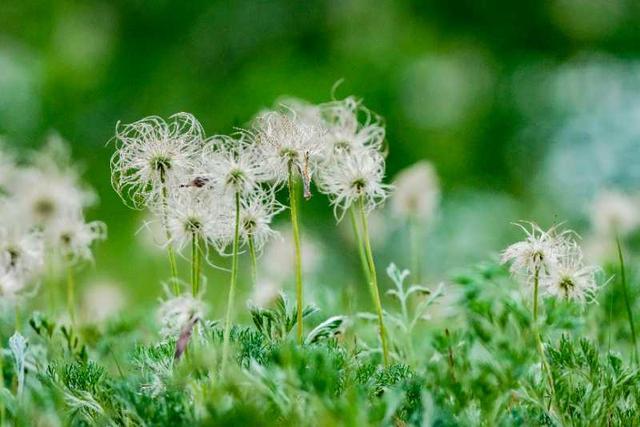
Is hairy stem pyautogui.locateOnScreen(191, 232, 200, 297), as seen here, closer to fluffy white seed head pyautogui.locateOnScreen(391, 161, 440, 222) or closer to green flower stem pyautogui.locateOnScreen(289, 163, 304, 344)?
green flower stem pyautogui.locateOnScreen(289, 163, 304, 344)

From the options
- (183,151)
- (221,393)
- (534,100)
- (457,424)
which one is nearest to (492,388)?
(457,424)

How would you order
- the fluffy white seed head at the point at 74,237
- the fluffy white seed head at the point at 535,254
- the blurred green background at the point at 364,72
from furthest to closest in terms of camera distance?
the blurred green background at the point at 364,72 → the fluffy white seed head at the point at 74,237 → the fluffy white seed head at the point at 535,254

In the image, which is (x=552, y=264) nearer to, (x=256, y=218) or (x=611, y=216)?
(x=256, y=218)

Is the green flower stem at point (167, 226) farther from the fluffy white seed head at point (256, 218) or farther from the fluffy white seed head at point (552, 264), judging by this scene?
the fluffy white seed head at point (552, 264)

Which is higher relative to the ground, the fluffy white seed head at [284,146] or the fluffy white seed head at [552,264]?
the fluffy white seed head at [284,146]

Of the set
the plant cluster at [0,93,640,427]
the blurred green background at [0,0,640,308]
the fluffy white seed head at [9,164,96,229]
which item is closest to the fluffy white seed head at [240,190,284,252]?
the plant cluster at [0,93,640,427]

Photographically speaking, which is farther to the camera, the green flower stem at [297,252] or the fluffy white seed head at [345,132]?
the fluffy white seed head at [345,132]

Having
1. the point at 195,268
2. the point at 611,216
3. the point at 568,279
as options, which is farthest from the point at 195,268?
the point at 611,216

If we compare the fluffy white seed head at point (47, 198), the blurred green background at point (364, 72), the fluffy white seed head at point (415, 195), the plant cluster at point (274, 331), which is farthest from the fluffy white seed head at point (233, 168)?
the blurred green background at point (364, 72)
